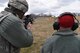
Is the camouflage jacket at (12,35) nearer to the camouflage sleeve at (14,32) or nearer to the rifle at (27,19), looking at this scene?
the camouflage sleeve at (14,32)

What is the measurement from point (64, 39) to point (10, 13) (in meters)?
1.32

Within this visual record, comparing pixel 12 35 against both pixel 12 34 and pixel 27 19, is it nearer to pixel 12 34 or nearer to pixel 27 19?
pixel 12 34

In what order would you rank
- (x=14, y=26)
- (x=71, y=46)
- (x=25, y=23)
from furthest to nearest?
(x=25, y=23) < (x=14, y=26) < (x=71, y=46)

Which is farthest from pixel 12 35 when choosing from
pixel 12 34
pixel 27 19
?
pixel 27 19

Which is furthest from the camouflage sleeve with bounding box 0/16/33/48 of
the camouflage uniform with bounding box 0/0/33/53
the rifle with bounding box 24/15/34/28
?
the rifle with bounding box 24/15/34/28

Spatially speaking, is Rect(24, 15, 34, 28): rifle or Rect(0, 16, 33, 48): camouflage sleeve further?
Rect(24, 15, 34, 28): rifle

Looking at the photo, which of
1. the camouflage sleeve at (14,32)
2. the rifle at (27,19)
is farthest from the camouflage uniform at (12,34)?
the rifle at (27,19)

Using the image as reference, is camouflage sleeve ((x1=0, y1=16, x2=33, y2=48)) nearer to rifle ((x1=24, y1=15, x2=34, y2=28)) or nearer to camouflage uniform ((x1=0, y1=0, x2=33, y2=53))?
camouflage uniform ((x1=0, y1=0, x2=33, y2=53))

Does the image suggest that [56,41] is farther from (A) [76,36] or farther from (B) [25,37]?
(B) [25,37]

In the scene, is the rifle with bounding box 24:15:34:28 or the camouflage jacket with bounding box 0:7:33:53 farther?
the rifle with bounding box 24:15:34:28

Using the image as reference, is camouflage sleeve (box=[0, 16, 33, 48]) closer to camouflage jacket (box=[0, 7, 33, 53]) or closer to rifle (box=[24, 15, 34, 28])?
camouflage jacket (box=[0, 7, 33, 53])

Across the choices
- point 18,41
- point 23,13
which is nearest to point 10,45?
point 18,41

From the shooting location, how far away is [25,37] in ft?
24.9

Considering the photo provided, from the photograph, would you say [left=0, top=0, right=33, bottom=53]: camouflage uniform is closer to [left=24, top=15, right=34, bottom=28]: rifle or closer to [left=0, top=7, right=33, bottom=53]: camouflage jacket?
[left=0, top=7, right=33, bottom=53]: camouflage jacket
